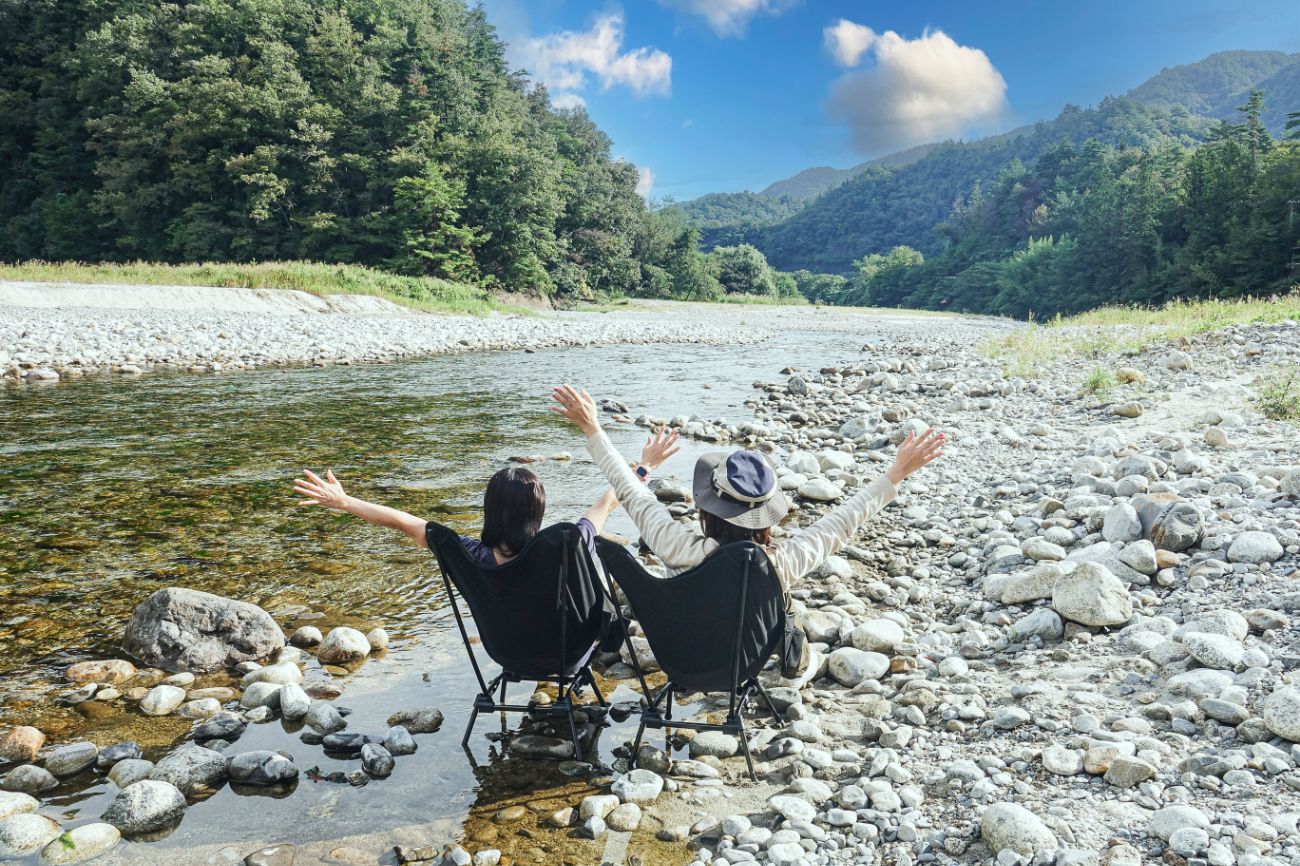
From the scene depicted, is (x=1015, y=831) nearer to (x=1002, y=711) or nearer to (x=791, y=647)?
(x=1002, y=711)

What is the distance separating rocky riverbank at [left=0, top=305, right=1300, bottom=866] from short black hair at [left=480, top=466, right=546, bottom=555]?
113 cm

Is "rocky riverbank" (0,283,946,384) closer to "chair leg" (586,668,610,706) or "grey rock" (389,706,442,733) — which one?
"grey rock" (389,706,442,733)

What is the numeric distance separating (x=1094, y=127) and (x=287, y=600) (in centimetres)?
20463

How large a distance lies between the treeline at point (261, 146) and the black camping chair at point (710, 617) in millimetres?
46667

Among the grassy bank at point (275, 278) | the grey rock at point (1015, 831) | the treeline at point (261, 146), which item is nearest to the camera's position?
the grey rock at point (1015, 831)

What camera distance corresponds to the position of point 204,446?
10.4 metres

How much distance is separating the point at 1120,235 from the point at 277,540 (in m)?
86.2

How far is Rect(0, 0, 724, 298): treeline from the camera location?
163ft

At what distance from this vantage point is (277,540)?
689cm

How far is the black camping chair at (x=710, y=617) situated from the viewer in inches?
124

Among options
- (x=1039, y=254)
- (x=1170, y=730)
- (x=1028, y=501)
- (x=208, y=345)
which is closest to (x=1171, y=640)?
(x=1170, y=730)

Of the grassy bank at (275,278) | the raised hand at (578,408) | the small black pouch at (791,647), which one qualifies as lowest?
the small black pouch at (791,647)

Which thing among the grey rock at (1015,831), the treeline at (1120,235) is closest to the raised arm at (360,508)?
the grey rock at (1015,831)

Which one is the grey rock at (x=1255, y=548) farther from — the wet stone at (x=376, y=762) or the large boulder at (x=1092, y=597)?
the wet stone at (x=376, y=762)
